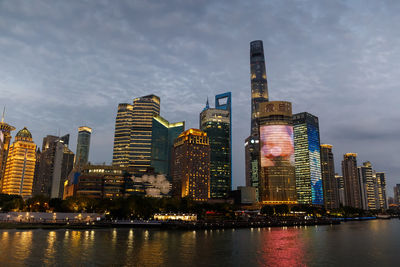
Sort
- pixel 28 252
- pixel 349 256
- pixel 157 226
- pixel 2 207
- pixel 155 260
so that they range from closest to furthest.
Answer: pixel 155 260, pixel 28 252, pixel 349 256, pixel 157 226, pixel 2 207

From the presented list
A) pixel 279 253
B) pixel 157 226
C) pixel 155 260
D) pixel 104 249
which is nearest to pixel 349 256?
pixel 279 253

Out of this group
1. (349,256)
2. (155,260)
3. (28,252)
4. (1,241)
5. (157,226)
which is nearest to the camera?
(155,260)

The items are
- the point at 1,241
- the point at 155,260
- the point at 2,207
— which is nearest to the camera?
the point at 155,260

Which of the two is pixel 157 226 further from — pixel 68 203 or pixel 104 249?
pixel 104 249

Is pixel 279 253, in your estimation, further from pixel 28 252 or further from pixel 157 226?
pixel 157 226

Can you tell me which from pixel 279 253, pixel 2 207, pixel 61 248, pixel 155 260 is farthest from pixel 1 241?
pixel 2 207

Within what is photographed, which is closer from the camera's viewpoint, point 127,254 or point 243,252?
point 127,254

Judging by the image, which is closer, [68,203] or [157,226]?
[157,226]

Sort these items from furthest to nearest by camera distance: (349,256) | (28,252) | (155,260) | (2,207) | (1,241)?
1. (2,207)
2. (1,241)
3. (349,256)
4. (28,252)
5. (155,260)

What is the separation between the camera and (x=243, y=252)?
84.1m

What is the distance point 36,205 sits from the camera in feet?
598

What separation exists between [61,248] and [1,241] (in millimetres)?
23090

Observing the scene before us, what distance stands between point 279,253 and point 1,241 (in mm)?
77960

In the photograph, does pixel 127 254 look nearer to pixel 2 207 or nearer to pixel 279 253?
pixel 279 253
